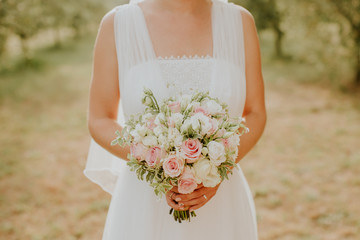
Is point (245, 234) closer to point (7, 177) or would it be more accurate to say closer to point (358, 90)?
point (7, 177)

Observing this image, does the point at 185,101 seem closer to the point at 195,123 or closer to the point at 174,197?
the point at 195,123

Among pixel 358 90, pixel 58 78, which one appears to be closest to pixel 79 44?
pixel 58 78

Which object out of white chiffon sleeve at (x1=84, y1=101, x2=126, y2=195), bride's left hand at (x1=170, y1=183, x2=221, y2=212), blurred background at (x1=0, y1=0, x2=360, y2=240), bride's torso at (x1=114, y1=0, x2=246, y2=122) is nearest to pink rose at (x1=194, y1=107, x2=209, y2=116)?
bride's left hand at (x1=170, y1=183, x2=221, y2=212)

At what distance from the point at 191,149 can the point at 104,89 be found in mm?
895

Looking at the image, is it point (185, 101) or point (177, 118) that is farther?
point (185, 101)

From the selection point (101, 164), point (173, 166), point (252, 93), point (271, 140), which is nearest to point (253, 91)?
point (252, 93)

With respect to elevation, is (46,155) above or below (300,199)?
above

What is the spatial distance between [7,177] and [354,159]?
6.46 meters

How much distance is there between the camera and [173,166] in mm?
1619

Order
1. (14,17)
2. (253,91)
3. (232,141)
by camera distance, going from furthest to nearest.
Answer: (14,17)
(253,91)
(232,141)

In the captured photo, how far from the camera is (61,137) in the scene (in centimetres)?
855

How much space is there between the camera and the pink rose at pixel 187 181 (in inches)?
66.2

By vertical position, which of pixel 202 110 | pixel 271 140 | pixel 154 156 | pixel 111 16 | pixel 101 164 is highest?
pixel 271 140

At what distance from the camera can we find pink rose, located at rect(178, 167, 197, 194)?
5.52 feet
